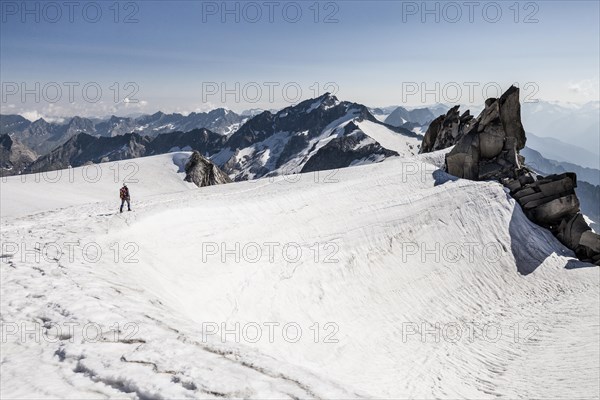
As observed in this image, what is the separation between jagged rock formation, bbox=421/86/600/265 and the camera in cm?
3344

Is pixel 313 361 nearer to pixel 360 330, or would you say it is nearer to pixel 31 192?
pixel 360 330

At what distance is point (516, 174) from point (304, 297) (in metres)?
29.2

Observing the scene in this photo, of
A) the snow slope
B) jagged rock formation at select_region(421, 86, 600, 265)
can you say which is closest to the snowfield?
jagged rock formation at select_region(421, 86, 600, 265)

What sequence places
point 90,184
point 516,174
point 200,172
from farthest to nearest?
1. point 200,172
2. point 90,184
3. point 516,174

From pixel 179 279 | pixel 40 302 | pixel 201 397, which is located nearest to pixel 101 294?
pixel 40 302

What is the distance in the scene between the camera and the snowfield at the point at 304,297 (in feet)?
25.6

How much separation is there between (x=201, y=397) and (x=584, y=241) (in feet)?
122

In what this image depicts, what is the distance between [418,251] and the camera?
25.8 metres

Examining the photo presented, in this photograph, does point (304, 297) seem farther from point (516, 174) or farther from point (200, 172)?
point (200, 172)

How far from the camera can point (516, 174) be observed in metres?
37.4

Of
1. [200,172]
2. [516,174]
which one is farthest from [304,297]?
[200,172]

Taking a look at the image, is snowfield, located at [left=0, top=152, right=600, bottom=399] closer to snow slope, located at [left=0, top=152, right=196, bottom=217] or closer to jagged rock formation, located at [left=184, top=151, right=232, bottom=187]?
snow slope, located at [left=0, top=152, right=196, bottom=217]

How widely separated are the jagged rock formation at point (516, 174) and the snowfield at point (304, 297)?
2.05 metres

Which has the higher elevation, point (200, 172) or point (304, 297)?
point (200, 172)
